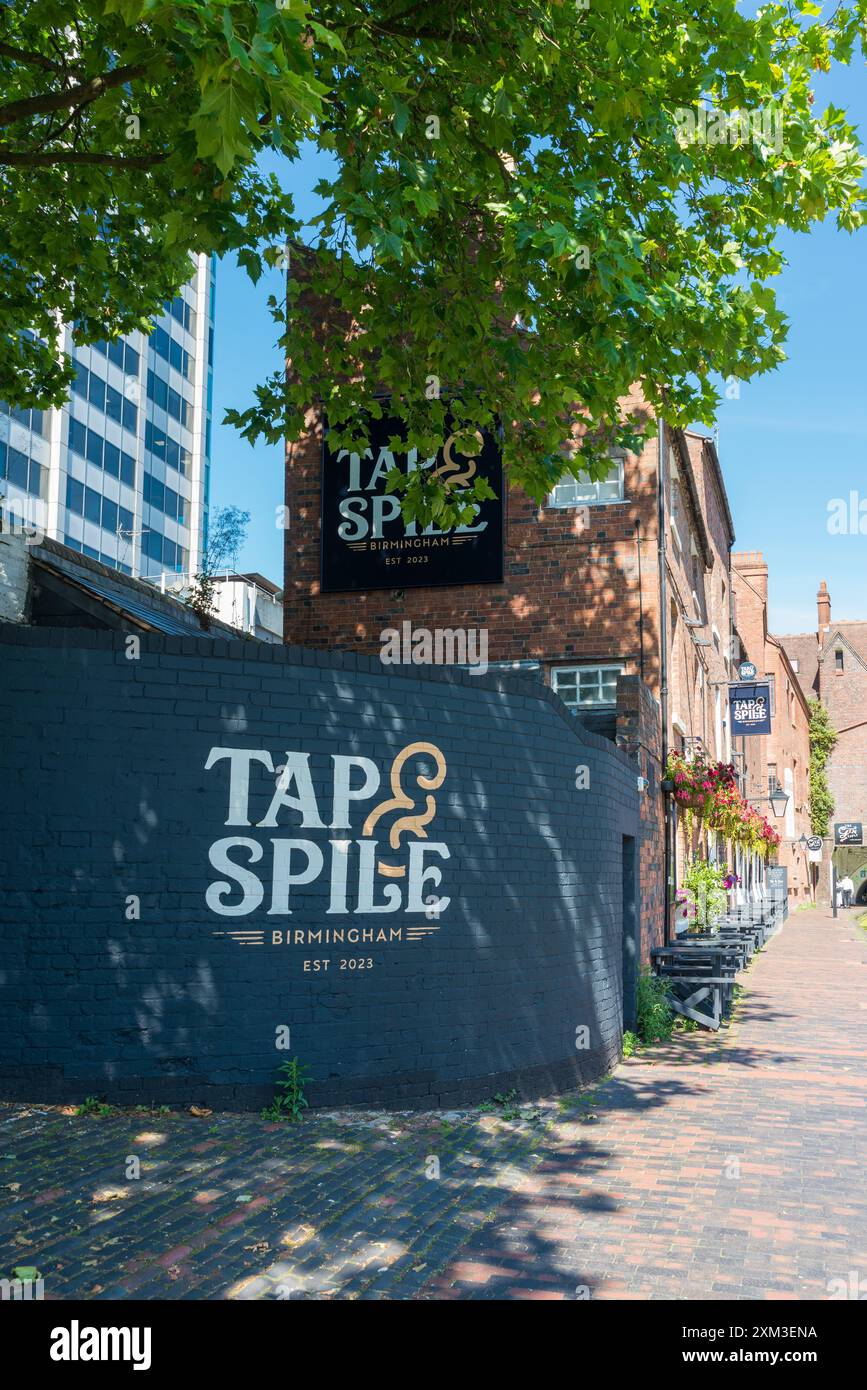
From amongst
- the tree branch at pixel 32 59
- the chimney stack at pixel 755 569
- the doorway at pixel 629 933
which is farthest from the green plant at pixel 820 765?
the tree branch at pixel 32 59

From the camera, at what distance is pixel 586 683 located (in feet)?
49.9

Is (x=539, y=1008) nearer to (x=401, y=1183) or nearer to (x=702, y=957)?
(x=401, y=1183)

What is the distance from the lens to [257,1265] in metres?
5.19

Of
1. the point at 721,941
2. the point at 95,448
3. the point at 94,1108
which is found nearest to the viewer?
the point at 94,1108

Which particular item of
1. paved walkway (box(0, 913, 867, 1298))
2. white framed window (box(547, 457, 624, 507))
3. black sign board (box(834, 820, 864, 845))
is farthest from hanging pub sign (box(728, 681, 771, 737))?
black sign board (box(834, 820, 864, 845))

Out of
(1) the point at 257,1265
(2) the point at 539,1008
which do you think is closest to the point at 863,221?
(2) the point at 539,1008

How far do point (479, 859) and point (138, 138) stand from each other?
6.09 metres

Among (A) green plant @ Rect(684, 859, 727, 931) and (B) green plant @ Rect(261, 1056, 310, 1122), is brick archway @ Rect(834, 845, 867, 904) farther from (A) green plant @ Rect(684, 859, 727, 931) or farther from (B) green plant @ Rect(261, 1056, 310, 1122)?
(B) green plant @ Rect(261, 1056, 310, 1122)

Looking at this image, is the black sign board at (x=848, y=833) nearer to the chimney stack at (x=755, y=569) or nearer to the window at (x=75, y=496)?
the chimney stack at (x=755, y=569)

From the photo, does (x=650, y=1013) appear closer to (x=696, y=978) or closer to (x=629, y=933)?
(x=629, y=933)

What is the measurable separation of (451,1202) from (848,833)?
63288 millimetres

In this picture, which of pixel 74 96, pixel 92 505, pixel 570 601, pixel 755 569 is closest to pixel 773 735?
pixel 755 569

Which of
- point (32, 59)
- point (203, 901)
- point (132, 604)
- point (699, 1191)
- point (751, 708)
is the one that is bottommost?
point (699, 1191)

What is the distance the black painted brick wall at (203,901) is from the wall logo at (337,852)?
0.05 meters
